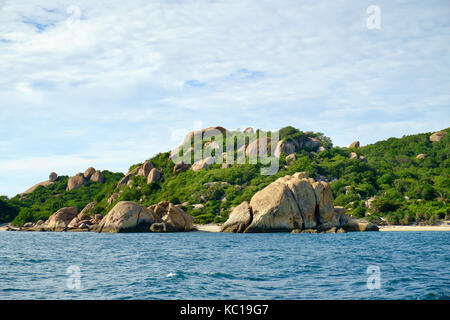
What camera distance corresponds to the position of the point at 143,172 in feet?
287

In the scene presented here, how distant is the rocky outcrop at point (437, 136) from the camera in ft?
350

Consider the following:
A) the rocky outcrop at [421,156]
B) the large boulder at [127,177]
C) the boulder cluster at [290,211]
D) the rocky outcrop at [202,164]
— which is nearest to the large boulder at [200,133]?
the rocky outcrop at [202,164]

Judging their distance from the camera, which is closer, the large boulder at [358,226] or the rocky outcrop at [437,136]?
the large boulder at [358,226]

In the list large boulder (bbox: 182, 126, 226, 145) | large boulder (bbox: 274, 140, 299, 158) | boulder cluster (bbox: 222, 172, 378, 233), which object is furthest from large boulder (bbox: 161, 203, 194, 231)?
large boulder (bbox: 182, 126, 226, 145)

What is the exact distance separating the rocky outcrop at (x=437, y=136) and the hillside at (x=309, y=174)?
1.51 meters

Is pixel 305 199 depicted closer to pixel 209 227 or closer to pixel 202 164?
pixel 209 227

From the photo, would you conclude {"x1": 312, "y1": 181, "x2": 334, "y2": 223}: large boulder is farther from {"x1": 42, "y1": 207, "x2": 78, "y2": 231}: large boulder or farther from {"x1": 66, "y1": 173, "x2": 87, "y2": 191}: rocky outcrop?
{"x1": 66, "y1": 173, "x2": 87, "y2": 191}: rocky outcrop

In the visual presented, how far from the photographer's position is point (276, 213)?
4362 centimetres

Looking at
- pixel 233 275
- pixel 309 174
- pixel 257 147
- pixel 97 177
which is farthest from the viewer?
pixel 97 177

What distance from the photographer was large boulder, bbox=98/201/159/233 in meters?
49.2

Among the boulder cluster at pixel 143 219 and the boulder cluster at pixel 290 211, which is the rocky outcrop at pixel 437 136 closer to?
the boulder cluster at pixel 290 211

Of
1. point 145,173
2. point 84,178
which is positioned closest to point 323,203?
point 145,173

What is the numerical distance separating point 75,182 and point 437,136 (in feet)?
293

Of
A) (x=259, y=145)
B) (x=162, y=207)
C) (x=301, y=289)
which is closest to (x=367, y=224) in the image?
(x=162, y=207)
